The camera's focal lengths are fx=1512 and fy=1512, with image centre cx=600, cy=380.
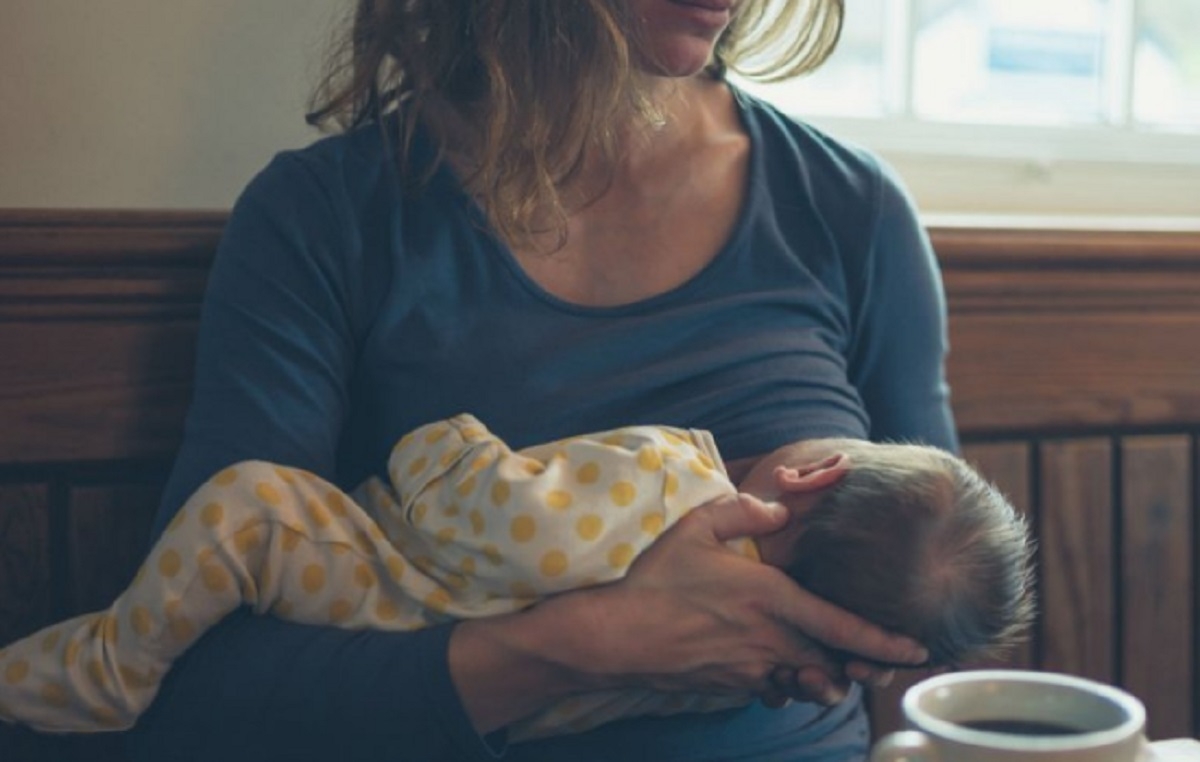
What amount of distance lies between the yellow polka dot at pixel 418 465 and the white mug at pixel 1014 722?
426mm

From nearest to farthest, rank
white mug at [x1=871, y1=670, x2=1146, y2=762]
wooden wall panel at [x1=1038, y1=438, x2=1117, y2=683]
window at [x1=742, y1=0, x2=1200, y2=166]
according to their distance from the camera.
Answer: white mug at [x1=871, y1=670, x2=1146, y2=762] < wooden wall panel at [x1=1038, y1=438, x2=1117, y2=683] < window at [x1=742, y1=0, x2=1200, y2=166]

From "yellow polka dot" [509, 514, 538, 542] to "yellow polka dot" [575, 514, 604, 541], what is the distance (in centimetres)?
3

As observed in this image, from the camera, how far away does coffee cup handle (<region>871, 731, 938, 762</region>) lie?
0.77 metres

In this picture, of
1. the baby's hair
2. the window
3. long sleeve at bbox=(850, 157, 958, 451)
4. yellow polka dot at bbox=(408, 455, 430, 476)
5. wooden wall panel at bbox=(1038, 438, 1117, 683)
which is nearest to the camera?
the baby's hair

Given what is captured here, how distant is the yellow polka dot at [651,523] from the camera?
1.06 meters

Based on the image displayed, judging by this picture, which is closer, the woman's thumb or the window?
the woman's thumb

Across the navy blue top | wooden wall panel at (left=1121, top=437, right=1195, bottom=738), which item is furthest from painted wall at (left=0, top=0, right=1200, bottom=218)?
wooden wall panel at (left=1121, top=437, right=1195, bottom=738)

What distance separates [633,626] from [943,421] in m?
0.46

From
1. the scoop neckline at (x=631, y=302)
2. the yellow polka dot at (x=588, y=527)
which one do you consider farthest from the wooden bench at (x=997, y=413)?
the yellow polka dot at (x=588, y=527)

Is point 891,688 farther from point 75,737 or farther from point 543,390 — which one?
point 75,737

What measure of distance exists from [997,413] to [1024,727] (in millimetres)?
807

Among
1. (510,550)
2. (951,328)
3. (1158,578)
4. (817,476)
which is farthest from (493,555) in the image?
(1158,578)

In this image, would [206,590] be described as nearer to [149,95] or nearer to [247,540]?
[247,540]

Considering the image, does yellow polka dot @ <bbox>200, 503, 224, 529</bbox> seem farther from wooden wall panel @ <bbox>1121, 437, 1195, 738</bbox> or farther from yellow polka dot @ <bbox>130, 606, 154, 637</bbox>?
wooden wall panel @ <bbox>1121, 437, 1195, 738</bbox>
